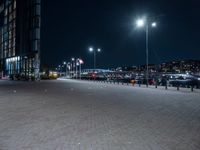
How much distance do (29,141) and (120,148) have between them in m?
2.31

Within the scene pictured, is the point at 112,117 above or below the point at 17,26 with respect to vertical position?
below

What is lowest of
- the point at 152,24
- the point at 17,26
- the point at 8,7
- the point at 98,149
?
the point at 98,149

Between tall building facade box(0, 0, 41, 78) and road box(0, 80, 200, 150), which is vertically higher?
tall building facade box(0, 0, 41, 78)

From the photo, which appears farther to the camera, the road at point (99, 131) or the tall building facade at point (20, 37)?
the tall building facade at point (20, 37)

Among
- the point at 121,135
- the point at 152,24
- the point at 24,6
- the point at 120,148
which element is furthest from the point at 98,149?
the point at 24,6

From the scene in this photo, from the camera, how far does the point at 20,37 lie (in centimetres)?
11494

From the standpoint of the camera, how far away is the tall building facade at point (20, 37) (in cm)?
10150

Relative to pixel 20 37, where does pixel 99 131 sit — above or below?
below

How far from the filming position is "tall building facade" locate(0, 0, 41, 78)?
101500mm

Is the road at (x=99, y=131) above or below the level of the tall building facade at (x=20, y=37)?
below

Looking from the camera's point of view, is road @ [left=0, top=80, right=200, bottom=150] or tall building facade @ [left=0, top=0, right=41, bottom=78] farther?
tall building facade @ [left=0, top=0, right=41, bottom=78]

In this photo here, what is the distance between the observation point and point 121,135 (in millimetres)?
8766

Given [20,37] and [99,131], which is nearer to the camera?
[99,131]

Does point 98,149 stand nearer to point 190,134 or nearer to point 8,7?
point 190,134
